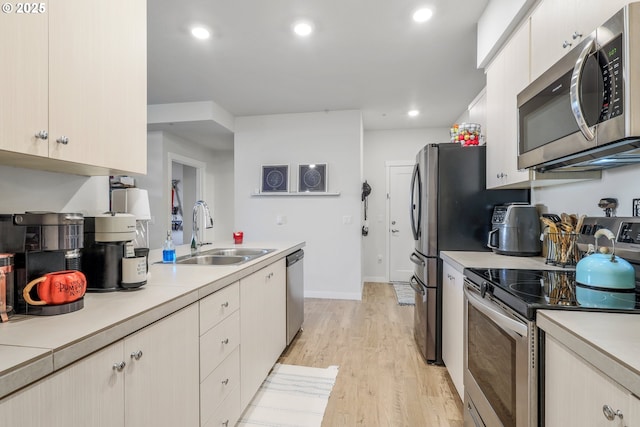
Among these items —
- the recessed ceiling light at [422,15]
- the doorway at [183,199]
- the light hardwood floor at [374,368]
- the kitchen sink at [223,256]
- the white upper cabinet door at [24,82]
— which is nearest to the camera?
the white upper cabinet door at [24,82]

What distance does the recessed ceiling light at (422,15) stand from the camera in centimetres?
223

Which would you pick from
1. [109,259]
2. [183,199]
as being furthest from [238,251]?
[183,199]

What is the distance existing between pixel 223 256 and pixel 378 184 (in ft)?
11.9

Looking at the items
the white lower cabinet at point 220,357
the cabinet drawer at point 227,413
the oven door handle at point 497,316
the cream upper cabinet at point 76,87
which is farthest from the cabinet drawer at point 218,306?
the oven door handle at point 497,316

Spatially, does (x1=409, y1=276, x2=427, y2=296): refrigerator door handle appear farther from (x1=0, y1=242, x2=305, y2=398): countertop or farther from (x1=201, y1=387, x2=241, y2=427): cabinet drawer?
(x1=0, y1=242, x2=305, y2=398): countertop

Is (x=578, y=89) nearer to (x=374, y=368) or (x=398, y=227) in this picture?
(x=374, y=368)

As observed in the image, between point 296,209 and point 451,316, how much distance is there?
280 cm

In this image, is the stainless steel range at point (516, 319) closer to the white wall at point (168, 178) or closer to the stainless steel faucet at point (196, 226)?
the stainless steel faucet at point (196, 226)

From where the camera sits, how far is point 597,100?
1.03m

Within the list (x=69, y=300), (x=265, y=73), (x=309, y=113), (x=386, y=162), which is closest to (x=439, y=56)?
(x=265, y=73)

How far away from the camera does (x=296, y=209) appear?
14.8ft

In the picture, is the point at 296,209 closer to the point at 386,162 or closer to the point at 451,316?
the point at 386,162

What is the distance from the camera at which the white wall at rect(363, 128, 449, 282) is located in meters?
5.33

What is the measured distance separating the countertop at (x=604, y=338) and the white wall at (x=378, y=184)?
14.6 ft
